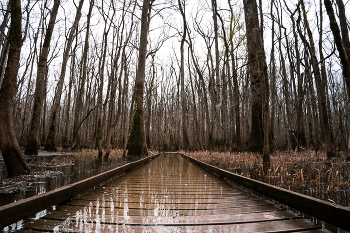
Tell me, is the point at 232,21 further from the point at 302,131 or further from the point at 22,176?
the point at 22,176

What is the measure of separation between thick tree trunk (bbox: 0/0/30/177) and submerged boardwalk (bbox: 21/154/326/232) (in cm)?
192

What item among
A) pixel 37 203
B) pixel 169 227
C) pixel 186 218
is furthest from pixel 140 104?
pixel 169 227

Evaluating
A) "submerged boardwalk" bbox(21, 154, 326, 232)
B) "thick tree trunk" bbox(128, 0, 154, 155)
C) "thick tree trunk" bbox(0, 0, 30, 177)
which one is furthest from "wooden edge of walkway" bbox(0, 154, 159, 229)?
"thick tree trunk" bbox(128, 0, 154, 155)

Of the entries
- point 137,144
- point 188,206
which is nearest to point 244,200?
point 188,206

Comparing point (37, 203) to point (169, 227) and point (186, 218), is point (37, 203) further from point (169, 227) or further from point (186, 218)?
point (186, 218)

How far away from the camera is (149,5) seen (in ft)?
37.8

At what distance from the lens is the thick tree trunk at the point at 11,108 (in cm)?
413

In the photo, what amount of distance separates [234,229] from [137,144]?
10180 mm

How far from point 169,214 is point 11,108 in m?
3.87

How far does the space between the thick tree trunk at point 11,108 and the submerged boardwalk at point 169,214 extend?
6.29 feet

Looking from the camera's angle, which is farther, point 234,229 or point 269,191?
point 269,191

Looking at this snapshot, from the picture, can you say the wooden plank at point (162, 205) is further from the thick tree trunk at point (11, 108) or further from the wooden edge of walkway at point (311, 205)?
the thick tree trunk at point (11, 108)

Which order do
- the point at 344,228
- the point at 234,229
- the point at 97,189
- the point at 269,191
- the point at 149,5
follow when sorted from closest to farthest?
the point at 344,228, the point at 234,229, the point at 269,191, the point at 97,189, the point at 149,5

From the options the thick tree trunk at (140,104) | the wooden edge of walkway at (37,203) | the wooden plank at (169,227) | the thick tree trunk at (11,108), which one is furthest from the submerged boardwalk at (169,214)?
the thick tree trunk at (140,104)
